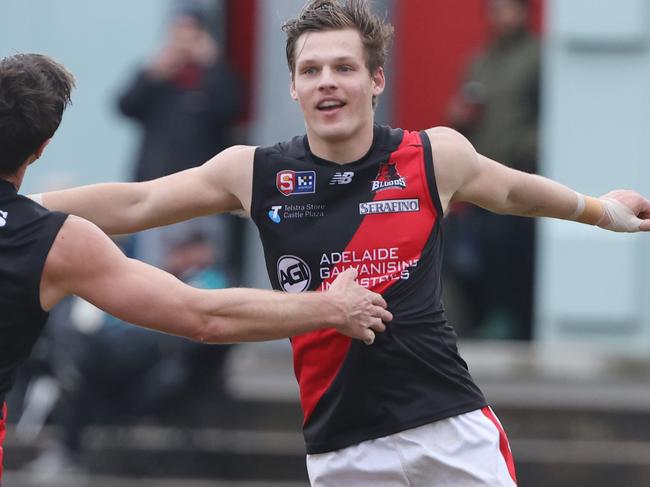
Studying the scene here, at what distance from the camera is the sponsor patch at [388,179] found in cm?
504

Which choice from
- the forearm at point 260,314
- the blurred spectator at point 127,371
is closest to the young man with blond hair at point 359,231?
the forearm at point 260,314

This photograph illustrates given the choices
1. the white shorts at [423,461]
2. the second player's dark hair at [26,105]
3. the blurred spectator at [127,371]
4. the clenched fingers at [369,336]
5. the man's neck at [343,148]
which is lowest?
the blurred spectator at [127,371]

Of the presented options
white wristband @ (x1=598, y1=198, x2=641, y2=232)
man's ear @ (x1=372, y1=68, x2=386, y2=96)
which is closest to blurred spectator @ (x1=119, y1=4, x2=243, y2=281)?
man's ear @ (x1=372, y1=68, x2=386, y2=96)

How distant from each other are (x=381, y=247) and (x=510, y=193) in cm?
51

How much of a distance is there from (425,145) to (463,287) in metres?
5.09

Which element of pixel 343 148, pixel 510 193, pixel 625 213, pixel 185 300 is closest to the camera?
pixel 185 300

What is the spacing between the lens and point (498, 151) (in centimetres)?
963

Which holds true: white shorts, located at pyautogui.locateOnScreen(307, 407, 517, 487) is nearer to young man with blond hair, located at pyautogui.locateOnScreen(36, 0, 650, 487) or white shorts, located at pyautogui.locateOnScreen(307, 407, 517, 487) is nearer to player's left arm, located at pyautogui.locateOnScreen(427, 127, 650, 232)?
young man with blond hair, located at pyautogui.locateOnScreen(36, 0, 650, 487)

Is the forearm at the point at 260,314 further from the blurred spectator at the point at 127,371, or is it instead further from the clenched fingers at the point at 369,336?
the blurred spectator at the point at 127,371

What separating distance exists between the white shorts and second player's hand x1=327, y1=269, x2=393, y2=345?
1.29 ft

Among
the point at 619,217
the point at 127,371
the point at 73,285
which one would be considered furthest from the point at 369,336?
the point at 127,371

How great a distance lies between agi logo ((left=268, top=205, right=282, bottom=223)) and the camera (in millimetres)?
5047

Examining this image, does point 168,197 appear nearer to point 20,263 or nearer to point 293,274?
point 293,274

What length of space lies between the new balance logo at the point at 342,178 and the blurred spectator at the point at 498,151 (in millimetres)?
4545
